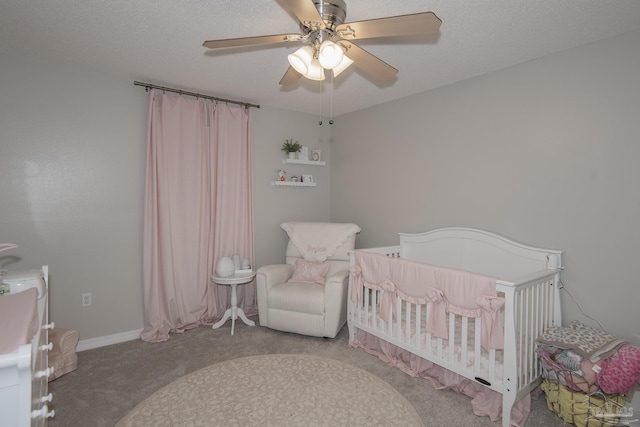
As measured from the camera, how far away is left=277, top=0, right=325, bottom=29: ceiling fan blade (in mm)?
1261

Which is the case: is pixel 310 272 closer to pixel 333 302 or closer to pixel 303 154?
pixel 333 302

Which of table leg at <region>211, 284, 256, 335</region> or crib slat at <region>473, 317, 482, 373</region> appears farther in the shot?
table leg at <region>211, 284, 256, 335</region>

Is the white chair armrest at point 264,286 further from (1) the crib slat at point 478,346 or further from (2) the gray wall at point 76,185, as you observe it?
(1) the crib slat at point 478,346

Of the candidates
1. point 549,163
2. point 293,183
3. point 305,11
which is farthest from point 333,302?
point 305,11

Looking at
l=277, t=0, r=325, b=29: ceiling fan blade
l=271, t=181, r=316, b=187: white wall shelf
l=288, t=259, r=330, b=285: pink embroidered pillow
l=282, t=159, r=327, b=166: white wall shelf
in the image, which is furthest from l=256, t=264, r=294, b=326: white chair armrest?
l=277, t=0, r=325, b=29: ceiling fan blade

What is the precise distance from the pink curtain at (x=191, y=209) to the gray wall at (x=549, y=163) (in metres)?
1.75

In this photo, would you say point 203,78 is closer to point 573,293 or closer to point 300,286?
point 300,286

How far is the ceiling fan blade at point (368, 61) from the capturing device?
64.4 inches

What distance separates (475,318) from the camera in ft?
6.33

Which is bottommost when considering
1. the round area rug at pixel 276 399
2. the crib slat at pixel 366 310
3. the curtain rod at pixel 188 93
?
the round area rug at pixel 276 399

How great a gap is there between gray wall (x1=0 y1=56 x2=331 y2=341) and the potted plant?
Answer: 4.96ft

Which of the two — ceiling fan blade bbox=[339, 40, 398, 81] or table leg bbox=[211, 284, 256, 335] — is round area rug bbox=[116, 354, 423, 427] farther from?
ceiling fan blade bbox=[339, 40, 398, 81]

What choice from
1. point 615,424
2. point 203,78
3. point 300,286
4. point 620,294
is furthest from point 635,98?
point 203,78

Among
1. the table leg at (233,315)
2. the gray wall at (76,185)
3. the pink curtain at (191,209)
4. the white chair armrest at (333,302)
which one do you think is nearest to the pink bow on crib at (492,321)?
the white chair armrest at (333,302)
